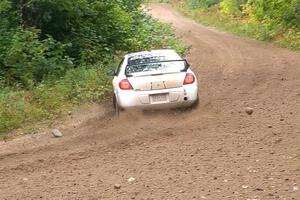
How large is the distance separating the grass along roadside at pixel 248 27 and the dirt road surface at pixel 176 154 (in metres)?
10.3

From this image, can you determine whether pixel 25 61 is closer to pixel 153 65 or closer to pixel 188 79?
pixel 153 65

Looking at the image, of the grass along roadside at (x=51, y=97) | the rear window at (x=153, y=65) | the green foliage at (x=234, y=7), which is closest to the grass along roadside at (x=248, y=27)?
the green foliage at (x=234, y=7)

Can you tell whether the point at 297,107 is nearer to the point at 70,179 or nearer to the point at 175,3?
the point at 70,179

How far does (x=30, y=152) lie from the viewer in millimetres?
8797

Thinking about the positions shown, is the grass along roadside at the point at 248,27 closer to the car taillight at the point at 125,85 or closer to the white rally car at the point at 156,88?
the white rally car at the point at 156,88

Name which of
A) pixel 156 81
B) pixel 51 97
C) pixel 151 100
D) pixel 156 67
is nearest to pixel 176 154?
pixel 151 100

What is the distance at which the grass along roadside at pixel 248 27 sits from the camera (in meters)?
22.8

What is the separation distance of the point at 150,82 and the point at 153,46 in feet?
35.5

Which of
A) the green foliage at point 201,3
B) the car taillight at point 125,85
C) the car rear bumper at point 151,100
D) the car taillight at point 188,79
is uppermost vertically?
the car taillight at point 188,79

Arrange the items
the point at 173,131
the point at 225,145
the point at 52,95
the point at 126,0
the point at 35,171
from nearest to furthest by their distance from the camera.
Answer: the point at 35,171 → the point at 225,145 → the point at 173,131 → the point at 52,95 → the point at 126,0

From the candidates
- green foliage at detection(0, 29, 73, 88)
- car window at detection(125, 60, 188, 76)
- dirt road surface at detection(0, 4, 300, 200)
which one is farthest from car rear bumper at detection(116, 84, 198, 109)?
green foliage at detection(0, 29, 73, 88)

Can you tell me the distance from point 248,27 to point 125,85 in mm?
19012

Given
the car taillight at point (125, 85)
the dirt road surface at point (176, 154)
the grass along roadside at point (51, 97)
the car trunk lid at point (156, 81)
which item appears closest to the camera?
the dirt road surface at point (176, 154)

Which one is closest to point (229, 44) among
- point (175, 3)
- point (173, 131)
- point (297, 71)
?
point (297, 71)
